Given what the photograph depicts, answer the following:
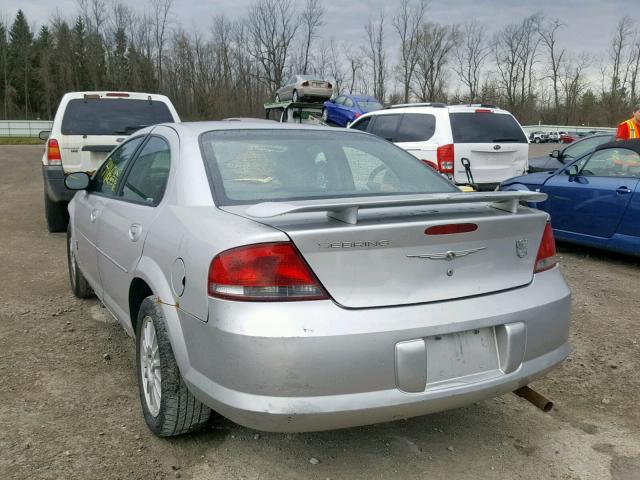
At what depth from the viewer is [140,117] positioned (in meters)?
7.75

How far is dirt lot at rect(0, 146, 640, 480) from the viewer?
261 centimetres

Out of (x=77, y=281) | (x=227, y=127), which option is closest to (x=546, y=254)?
(x=227, y=127)

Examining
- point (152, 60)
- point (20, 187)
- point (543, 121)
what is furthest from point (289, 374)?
point (543, 121)

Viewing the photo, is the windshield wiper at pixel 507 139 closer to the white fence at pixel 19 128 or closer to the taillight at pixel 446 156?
the taillight at pixel 446 156

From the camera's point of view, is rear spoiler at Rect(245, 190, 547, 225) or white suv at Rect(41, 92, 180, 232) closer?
rear spoiler at Rect(245, 190, 547, 225)

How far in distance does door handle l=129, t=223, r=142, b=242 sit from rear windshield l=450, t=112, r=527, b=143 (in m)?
5.97

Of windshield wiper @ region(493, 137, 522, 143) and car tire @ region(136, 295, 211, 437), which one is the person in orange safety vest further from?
car tire @ region(136, 295, 211, 437)

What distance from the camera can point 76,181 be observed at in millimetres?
4207

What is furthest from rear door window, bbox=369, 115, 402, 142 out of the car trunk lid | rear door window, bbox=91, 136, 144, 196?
the car trunk lid

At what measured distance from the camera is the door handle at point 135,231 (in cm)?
300

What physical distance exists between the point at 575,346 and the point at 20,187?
13.1 meters

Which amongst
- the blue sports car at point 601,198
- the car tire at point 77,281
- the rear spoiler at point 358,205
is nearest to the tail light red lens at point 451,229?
the rear spoiler at point 358,205

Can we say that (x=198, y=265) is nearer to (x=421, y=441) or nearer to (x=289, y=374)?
(x=289, y=374)

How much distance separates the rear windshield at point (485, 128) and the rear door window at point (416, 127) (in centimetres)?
33
